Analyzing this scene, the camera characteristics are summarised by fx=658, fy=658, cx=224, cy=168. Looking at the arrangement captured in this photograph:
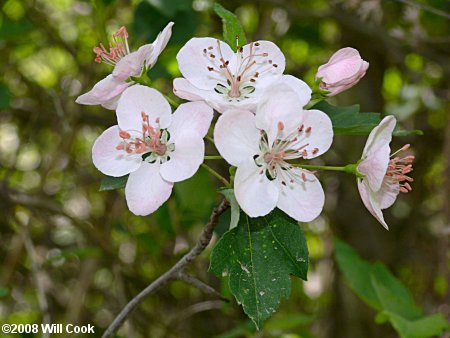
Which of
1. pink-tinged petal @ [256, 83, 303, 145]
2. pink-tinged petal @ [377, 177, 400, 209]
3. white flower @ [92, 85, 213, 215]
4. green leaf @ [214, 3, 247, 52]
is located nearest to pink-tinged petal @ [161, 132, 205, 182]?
white flower @ [92, 85, 213, 215]

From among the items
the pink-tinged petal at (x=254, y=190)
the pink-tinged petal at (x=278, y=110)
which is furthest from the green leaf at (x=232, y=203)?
the pink-tinged petal at (x=278, y=110)

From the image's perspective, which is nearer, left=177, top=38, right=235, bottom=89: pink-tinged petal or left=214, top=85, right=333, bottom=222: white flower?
left=214, top=85, right=333, bottom=222: white flower

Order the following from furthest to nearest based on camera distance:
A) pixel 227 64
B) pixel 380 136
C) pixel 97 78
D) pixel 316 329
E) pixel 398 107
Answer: pixel 316 329
pixel 398 107
pixel 97 78
pixel 227 64
pixel 380 136

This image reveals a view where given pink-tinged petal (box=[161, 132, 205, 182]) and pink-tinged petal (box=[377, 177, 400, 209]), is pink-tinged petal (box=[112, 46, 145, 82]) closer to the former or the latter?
pink-tinged petal (box=[161, 132, 205, 182])

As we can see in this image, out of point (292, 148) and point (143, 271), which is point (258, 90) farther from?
point (143, 271)

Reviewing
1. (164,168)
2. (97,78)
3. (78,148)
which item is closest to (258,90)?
(164,168)

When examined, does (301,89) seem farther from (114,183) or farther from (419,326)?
(419,326)

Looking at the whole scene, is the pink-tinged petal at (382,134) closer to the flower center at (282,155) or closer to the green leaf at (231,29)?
Result: the flower center at (282,155)
